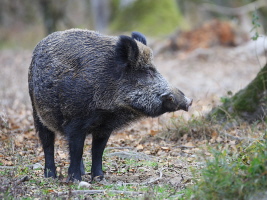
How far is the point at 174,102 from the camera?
561cm

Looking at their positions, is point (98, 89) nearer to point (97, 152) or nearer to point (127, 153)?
Result: point (97, 152)

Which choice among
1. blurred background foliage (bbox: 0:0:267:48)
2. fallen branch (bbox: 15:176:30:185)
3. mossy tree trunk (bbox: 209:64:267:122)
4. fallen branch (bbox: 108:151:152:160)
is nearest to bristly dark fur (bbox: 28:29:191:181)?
fallen branch (bbox: 15:176:30:185)

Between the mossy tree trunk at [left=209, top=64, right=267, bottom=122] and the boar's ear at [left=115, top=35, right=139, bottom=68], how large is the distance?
2.78 meters

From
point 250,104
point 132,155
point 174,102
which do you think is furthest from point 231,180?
point 250,104

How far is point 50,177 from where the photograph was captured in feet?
19.6

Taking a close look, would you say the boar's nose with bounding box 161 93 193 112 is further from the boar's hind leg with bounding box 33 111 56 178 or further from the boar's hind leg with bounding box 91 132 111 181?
the boar's hind leg with bounding box 33 111 56 178

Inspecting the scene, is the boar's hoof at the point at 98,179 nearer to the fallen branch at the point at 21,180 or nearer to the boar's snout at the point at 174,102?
the fallen branch at the point at 21,180

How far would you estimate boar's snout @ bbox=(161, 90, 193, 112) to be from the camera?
5.60 metres

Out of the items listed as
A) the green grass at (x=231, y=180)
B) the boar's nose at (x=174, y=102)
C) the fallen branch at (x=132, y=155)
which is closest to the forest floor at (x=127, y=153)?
the fallen branch at (x=132, y=155)

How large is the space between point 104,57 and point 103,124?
85 cm

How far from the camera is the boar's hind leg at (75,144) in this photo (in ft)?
18.5

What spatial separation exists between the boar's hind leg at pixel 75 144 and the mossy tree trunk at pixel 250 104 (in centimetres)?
307

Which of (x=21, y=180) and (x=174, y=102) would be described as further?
(x=174, y=102)

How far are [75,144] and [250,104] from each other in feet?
12.1
